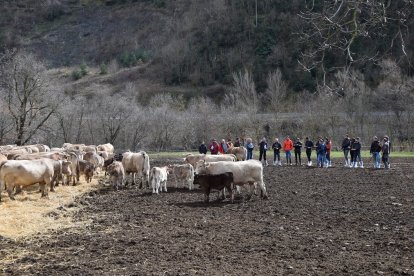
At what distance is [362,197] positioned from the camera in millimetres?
18219

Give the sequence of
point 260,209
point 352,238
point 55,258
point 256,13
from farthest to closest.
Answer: point 256,13 < point 260,209 < point 352,238 < point 55,258

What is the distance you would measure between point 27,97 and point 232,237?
105ft

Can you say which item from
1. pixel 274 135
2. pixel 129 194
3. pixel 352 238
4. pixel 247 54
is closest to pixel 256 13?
pixel 247 54

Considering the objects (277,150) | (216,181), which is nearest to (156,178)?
(216,181)

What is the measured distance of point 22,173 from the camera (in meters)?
17.6

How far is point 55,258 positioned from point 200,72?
244 feet

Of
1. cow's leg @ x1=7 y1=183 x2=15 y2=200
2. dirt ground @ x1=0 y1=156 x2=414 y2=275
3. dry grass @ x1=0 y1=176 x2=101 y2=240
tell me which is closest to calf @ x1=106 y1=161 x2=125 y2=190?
dry grass @ x1=0 y1=176 x2=101 y2=240

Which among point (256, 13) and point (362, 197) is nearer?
point (362, 197)

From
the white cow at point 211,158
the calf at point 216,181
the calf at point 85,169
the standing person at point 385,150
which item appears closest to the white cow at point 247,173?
the calf at point 216,181

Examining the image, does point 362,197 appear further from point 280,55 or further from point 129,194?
point 280,55

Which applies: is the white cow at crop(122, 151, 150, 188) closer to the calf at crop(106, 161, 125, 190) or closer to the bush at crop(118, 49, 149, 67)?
the calf at crop(106, 161, 125, 190)

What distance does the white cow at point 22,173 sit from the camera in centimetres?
1750

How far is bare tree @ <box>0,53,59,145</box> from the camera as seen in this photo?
40062 millimetres

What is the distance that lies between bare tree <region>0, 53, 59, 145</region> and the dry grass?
69.4 ft
